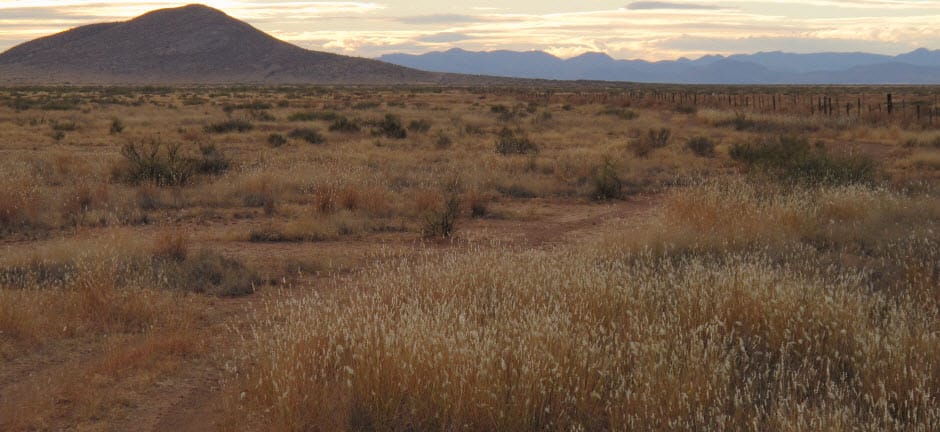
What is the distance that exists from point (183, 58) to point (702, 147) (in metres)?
144

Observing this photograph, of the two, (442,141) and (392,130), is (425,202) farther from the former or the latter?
(392,130)

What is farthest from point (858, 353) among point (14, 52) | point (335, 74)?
point (14, 52)

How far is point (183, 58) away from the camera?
15062 centimetres

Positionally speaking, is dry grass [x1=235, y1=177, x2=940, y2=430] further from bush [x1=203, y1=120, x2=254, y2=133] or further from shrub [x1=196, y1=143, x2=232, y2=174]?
bush [x1=203, y1=120, x2=254, y2=133]

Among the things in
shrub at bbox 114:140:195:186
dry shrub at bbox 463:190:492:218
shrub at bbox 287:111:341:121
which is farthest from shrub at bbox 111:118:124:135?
dry shrub at bbox 463:190:492:218

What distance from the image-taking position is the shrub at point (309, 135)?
1006 inches

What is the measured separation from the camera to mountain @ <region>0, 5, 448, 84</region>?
471 feet

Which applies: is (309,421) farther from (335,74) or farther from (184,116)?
(335,74)

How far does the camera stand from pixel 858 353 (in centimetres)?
496

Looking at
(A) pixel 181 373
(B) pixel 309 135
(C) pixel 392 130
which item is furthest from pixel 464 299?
(C) pixel 392 130

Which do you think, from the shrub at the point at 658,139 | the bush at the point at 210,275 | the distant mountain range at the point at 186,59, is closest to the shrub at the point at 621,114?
the shrub at the point at 658,139

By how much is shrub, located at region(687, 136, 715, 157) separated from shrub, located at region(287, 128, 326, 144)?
38.3 feet

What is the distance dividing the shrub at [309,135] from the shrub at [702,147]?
1166 cm

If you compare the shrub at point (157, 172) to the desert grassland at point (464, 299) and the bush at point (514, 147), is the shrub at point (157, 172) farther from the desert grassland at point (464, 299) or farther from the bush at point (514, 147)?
the bush at point (514, 147)
